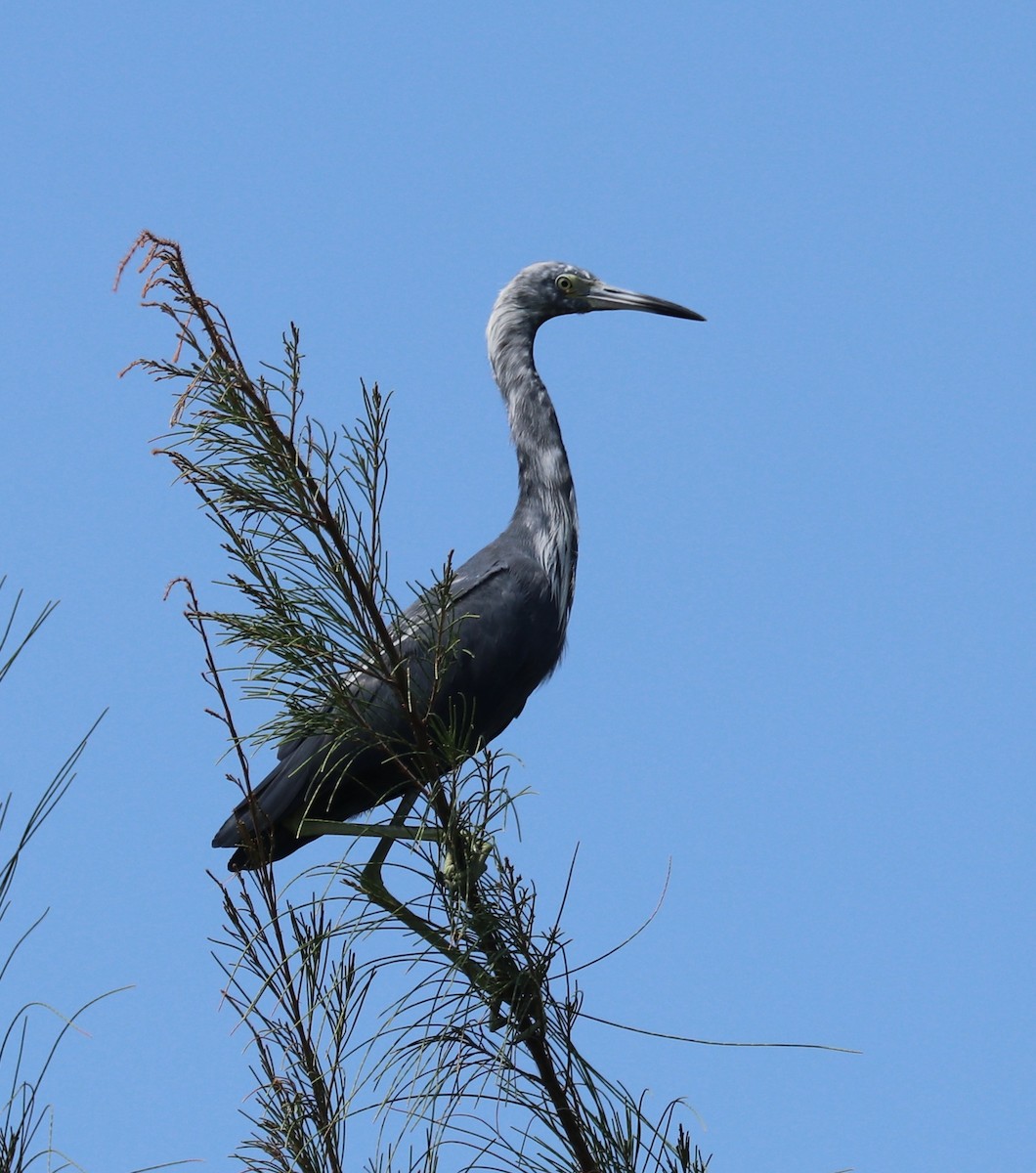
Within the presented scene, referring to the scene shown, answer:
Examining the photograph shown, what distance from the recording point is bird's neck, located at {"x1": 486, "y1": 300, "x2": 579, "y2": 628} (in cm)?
546

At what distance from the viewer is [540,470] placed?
5617 millimetres

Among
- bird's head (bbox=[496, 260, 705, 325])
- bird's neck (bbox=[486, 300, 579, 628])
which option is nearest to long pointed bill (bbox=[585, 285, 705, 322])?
bird's head (bbox=[496, 260, 705, 325])

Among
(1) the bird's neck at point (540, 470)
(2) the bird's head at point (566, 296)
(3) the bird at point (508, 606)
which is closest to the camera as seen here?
(3) the bird at point (508, 606)

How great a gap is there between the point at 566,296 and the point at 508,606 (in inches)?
63.3

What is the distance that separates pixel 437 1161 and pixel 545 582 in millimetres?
2433

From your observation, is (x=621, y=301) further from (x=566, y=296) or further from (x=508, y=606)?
(x=508, y=606)

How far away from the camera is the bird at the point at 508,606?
482 centimetres

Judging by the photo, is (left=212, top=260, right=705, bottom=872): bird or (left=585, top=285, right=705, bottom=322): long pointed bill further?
(left=585, top=285, right=705, bottom=322): long pointed bill

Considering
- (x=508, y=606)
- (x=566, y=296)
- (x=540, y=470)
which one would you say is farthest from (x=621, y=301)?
(x=508, y=606)

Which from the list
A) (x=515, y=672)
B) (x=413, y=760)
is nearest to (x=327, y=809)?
(x=515, y=672)

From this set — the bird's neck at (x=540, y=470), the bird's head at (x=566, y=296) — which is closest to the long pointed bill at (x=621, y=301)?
the bird's head at (x=566, y=296)

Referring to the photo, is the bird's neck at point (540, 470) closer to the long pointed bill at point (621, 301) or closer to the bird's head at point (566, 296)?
the bird's head at point (566, 296)

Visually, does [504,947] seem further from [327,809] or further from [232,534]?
[327,809]

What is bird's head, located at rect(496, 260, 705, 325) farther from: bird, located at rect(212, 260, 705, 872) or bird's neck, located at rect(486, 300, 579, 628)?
bird's neck, located at rect(486, 300, 579, 628)
